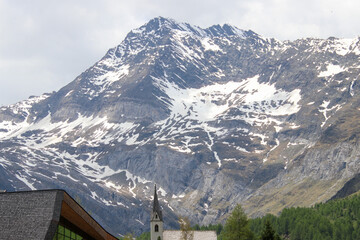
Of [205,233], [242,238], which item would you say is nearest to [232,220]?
[242,238]

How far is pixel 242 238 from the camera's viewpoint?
111875 mm

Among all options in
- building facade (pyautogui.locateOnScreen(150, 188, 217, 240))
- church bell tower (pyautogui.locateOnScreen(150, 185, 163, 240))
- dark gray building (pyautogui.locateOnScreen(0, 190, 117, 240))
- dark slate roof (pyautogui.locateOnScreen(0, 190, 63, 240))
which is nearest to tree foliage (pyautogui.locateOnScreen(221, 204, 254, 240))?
building facade (pyautogui.locateOnScreen(150, 188, 217, 240))

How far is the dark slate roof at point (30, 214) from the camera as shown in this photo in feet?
129

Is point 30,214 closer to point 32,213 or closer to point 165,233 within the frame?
point 32,213

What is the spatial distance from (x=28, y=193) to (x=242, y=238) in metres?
76.6

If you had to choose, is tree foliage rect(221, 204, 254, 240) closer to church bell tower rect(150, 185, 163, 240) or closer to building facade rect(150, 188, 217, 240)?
building facade rect(150, 188, 217, 240)

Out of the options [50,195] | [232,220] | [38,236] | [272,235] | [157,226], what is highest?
[157,226]

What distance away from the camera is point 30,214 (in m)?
40.3

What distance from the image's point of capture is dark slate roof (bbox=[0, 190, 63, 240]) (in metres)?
39.2

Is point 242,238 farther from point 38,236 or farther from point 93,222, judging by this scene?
point 38,236

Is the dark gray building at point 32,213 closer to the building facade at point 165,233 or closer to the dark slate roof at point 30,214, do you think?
the dark slate roof at point 30,214

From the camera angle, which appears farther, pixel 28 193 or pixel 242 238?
pixel 242 238

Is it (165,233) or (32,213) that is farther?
(165,233)

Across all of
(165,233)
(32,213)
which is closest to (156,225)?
(165,233)
